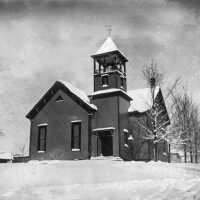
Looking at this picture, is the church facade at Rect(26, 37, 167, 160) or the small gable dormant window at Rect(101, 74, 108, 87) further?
the small gable dormant window at Rect(101, 74, 108, 87)

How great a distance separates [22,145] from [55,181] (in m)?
79.6

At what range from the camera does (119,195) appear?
1267 cm

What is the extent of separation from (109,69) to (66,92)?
554cm

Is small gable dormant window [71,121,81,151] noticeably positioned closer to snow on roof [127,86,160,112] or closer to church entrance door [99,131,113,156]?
church entrance door [99,131,113,156]

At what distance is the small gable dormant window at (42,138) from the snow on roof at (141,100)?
9.37 m

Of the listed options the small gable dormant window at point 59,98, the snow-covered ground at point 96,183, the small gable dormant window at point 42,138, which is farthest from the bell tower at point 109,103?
the snow-covered ground at point 96,183

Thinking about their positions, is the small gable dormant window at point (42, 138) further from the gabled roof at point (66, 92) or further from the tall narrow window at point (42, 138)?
the gabled roof at point (66, 92)

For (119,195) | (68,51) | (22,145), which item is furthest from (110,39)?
(22,145)

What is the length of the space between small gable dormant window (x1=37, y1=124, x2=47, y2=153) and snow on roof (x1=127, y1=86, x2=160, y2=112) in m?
9.37

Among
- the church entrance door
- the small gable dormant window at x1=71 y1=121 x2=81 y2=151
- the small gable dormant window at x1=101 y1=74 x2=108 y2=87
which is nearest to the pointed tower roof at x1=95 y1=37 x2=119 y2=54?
the small gable dormant window at x1=101 y1=74 x2=108 y2=87

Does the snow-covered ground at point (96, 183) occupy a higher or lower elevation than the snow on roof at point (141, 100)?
lower

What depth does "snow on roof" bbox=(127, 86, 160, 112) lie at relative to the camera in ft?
109

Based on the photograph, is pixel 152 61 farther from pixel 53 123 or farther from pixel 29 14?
pixel 29 14

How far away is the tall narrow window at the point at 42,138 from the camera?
3242 cm
